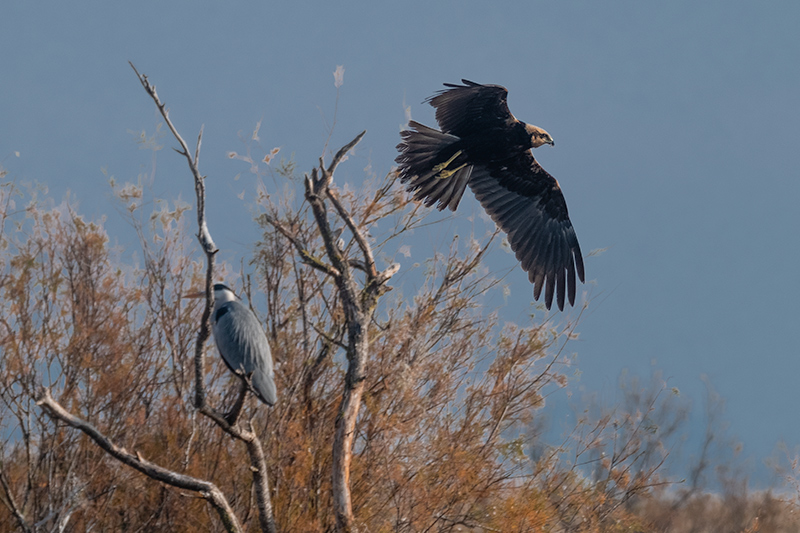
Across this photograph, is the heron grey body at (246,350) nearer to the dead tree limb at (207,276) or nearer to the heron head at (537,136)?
the dead tree limb at (207,276)

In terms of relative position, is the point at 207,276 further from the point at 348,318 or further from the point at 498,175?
the point at 498,175

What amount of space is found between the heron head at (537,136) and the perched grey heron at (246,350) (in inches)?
139

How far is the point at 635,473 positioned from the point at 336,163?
15.0 ft

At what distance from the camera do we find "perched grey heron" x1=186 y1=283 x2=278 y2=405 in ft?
15.6

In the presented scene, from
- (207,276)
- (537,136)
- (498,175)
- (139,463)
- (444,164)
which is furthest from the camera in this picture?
(498,175)

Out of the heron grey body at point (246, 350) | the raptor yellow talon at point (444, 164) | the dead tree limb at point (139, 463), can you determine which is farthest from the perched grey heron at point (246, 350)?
the raptor yellow talon at point (444, 164)

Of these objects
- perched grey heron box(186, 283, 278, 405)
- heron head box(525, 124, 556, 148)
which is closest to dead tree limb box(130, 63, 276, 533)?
perched grey heron box(186, 283, 278, 405)

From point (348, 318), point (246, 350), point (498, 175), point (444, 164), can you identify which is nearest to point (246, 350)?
point (246, 350)

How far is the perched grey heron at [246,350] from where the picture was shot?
475 centimetres

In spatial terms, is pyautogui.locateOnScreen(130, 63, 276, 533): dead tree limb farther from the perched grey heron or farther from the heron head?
the heron head

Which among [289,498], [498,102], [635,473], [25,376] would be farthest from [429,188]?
[25,376]

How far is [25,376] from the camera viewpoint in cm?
739

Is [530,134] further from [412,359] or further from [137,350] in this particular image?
[137,350]

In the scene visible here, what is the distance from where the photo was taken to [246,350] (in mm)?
4816
